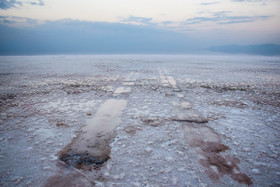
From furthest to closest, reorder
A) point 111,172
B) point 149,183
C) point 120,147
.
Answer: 1. point 120,147
2. point 111,172
3. point 149,183

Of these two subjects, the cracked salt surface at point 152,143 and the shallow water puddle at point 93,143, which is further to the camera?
the shallow water puddle at point 93,143

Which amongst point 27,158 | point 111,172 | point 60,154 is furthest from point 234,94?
point 27,158

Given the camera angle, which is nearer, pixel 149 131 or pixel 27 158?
pixel 27 158

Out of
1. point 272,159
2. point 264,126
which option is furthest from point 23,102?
point 264,126

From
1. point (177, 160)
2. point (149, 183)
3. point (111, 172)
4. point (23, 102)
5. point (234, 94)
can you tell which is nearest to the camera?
point (149, 183)

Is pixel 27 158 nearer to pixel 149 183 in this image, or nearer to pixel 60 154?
pixel 60 154

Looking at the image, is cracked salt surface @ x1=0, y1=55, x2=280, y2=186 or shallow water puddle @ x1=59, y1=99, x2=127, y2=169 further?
shallow water puddle @ x1=59, y1=99, x2=127, y2=169
